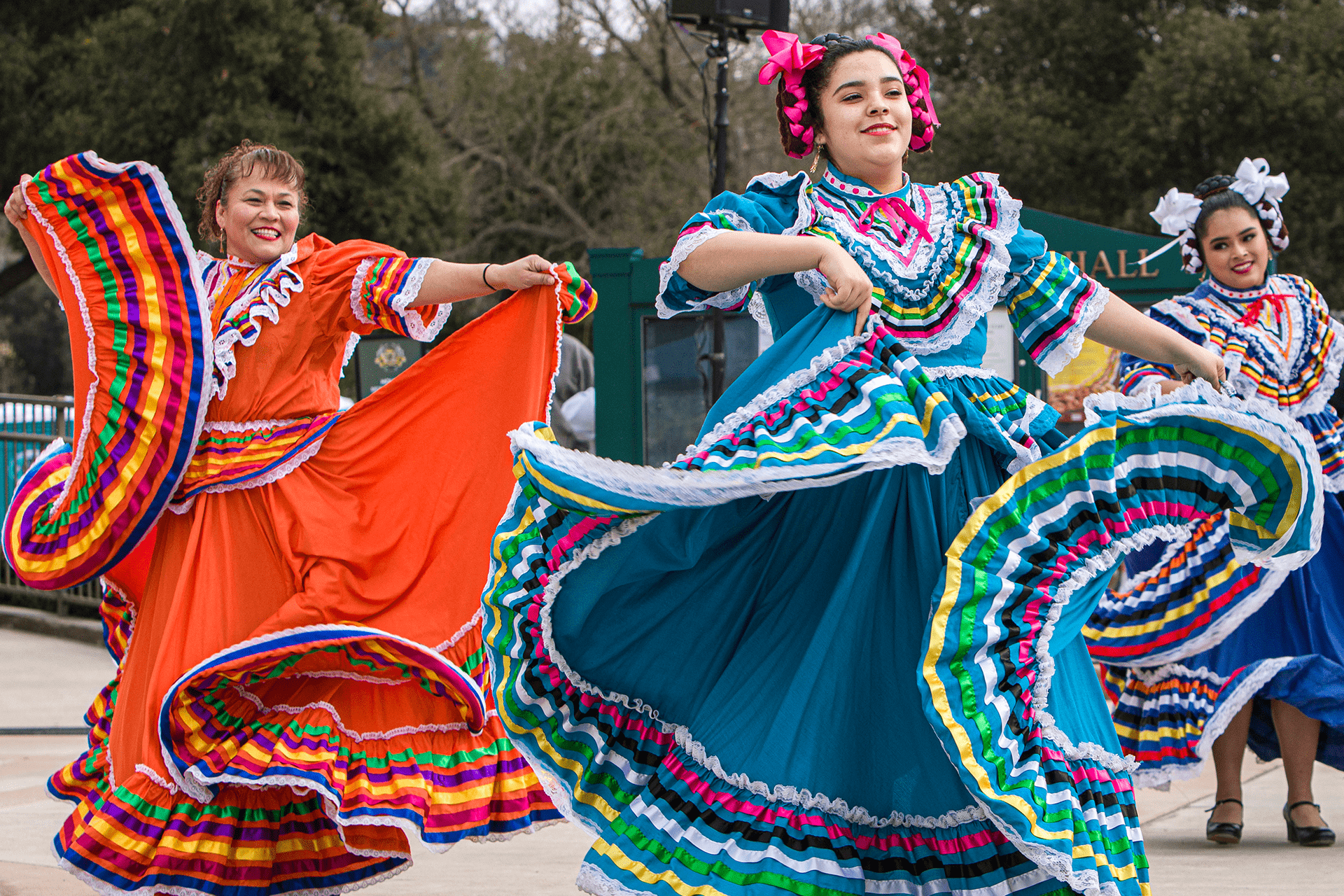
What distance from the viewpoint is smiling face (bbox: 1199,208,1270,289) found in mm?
4383

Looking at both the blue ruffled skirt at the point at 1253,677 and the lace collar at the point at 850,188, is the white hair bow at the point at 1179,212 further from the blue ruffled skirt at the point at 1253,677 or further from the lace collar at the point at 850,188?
the lace collar at the point at 850,188

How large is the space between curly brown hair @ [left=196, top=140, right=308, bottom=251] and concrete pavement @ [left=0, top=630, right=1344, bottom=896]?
164 cm

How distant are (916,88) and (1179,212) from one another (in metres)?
1.97

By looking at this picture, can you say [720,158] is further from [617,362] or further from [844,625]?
[844,625]

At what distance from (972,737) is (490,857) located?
7.33 ft

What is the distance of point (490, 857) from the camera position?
413 cm

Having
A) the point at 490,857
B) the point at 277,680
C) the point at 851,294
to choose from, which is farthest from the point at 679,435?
the point at 851,294

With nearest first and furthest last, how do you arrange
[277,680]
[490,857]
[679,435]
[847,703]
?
1. [847,703]
2. [277,680]
3. [490,857]
4. [679,435]

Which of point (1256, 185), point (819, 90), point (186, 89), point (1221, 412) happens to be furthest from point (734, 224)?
point (186, 89)

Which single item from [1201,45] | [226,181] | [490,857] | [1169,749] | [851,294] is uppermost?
[1201,45]

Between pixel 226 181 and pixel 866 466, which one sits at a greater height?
pixel 226 181

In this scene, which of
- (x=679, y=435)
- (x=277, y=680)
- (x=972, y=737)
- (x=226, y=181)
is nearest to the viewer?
(x=972, y=737)

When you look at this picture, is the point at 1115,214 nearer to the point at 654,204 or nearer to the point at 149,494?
the point at 654,204

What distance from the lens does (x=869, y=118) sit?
106 inches
